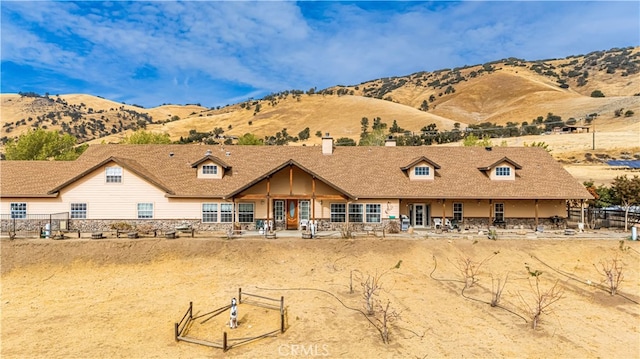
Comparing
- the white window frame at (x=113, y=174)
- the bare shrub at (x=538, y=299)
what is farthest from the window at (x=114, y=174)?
the bare shrub at (x=538, y=299)

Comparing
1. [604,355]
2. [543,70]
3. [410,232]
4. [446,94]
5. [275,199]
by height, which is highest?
[543,70]

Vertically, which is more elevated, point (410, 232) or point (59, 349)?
point (410, 232)

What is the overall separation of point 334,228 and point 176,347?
1687 cm

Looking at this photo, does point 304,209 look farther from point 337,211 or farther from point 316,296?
point 316,296

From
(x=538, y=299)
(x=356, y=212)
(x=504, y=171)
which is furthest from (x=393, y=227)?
(x=538, y=299)

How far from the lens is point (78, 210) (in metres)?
27.9

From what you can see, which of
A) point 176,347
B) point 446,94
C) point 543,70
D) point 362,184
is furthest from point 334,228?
point 543,70

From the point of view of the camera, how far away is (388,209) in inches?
1135

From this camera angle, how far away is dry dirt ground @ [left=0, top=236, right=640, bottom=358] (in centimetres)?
1327

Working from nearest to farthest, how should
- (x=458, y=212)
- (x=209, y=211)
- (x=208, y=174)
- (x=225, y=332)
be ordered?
(x=225, y=332), (x=209, y=211), (x=458, y=212), (x=208, y=174)

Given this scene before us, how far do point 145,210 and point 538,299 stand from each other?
2579 centimetres

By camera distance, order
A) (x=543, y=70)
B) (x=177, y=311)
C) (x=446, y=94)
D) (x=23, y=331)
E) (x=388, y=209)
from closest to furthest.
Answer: (x=23, y=331), (x=177, y=311), (x=388, y=209), (x=446, y=94), (x=543, y=70)

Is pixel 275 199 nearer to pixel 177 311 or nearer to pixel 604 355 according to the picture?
pixel 177 311

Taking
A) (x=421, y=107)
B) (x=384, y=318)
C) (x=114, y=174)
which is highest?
(x=421, y=107)
